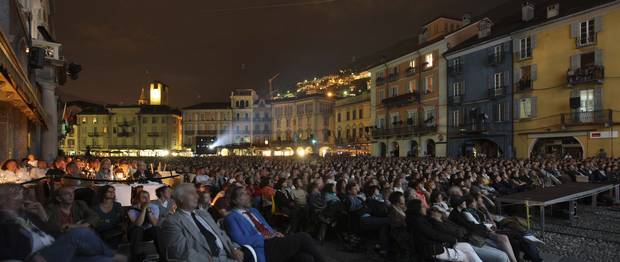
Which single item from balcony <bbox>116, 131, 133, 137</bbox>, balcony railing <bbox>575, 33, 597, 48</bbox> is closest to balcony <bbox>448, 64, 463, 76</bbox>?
balcony railing <bbox>575, 33, 597, 48</bbox>

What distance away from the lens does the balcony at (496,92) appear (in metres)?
35.4

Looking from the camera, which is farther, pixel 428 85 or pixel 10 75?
pixel 428 85

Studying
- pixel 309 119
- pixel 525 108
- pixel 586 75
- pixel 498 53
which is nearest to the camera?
pixel 586 75

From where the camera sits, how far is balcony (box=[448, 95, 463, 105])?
1576 inches

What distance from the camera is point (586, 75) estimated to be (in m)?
28.8

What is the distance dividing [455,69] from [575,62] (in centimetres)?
1145

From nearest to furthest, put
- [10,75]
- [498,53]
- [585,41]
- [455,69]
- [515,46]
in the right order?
[10,75]
[585,41]
[515,46]
[498,53]
[455,69]

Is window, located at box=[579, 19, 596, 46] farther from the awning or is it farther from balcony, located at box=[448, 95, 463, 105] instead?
the awning

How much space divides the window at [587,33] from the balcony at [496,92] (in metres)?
7.01

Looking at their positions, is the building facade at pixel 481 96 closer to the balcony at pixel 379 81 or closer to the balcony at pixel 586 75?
the balcony at pixel 586 75

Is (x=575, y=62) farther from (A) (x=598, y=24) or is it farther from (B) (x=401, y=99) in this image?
(B) (x=401, y=99)

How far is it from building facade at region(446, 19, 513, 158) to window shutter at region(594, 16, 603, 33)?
21.9 feet

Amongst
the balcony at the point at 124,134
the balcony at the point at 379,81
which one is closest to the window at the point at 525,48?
the balcony at the point at 379,81

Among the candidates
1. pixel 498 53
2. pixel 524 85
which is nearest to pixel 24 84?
pixel 524 85
